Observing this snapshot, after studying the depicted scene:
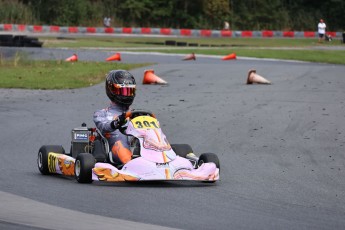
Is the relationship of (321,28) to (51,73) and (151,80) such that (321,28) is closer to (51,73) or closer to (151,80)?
(51,73)

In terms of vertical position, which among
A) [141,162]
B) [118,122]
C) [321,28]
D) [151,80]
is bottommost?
[321,28]

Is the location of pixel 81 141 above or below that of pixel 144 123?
below

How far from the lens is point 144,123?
30.6ft

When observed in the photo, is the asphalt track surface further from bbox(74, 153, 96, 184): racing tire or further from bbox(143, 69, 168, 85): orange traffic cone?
bbox(143, 69, 168, 85): orange traffic cone

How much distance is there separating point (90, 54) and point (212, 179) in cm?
2679

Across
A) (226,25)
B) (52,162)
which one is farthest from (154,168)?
(226,25)

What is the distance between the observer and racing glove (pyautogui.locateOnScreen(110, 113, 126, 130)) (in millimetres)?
9398

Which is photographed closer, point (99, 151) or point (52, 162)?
point (99, 151)

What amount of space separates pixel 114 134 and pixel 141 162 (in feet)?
3.11

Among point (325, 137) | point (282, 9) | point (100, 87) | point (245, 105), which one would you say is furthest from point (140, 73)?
point (282, 9)

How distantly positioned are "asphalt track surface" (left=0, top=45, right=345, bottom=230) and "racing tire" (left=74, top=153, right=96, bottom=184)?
14cm

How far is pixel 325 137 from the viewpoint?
1320 cm

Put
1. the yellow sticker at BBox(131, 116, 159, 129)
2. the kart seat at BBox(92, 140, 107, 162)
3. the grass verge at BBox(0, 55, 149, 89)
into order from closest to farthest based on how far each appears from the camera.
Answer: the yellow sticker at BBox(131, 116, 159, 129), the kart seat at BBox(92, 140, 107, 162), the grass verge at BBox(0, 55, 149, 89)

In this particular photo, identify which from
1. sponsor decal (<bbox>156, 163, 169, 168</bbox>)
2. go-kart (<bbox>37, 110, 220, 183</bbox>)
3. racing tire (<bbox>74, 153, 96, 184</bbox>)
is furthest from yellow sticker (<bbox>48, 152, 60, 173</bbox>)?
sponsor decal (<bbox>156, 163, 169, 168</bbox>)
